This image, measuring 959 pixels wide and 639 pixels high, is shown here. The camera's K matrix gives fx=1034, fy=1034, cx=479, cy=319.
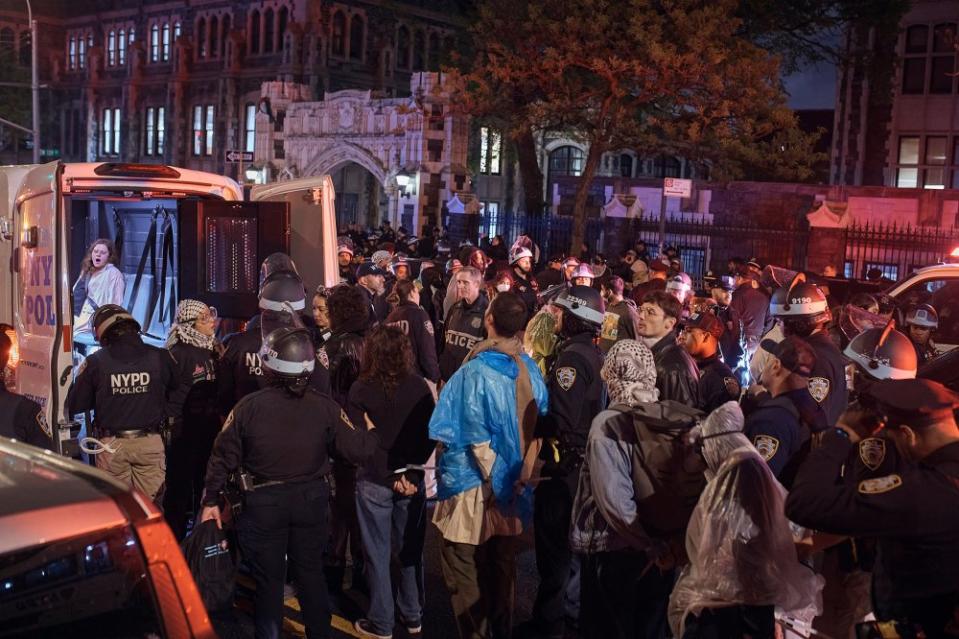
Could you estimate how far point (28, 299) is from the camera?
8203 mm

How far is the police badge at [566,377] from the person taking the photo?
5973 millimetres

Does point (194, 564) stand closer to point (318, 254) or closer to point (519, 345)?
point (519, 345)

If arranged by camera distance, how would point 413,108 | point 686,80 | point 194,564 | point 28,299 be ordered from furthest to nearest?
1. point 413,108
2. point 686,80
3. point 28,299
4. point 194,564

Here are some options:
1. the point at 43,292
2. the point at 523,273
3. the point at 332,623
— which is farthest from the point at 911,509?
the point at 523,273

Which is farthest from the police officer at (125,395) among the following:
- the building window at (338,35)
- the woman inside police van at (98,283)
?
the building window at (338,35)

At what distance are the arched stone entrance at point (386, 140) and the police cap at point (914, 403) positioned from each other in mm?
25654

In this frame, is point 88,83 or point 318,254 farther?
point 88,83

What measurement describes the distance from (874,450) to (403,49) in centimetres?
4299

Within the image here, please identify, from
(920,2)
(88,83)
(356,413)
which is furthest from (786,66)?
(88,83)

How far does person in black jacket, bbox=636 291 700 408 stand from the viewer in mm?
6211

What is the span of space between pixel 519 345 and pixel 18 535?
3405mm

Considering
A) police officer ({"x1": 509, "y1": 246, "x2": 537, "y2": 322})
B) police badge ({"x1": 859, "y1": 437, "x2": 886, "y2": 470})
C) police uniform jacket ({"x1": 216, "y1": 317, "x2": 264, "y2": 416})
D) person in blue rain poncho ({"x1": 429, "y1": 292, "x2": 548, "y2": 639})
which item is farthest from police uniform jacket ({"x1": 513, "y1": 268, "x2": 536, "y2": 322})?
police badge ({"x1": 859, "y1": 437, "x2": 886, "y2": 470})

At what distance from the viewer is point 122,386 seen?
663 cm

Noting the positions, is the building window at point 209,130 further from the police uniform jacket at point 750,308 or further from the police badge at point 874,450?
the police badge at point 874,450
